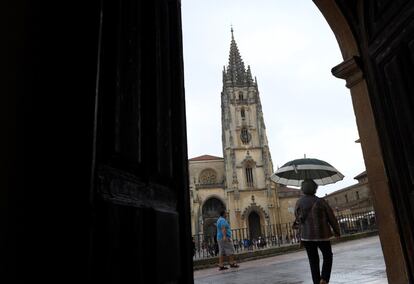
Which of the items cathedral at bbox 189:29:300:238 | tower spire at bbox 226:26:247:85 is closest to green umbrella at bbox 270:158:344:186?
cathedral at bbox 189:29:300:238

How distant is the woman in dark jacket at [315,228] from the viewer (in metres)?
4.55

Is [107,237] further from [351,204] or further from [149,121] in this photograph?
[351,204]

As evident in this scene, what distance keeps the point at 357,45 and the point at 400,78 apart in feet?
4.11

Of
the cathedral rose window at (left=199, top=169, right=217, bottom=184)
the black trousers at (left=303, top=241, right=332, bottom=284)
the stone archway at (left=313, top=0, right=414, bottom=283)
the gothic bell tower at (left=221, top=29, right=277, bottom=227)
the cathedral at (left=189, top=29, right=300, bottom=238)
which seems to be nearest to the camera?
the stone archway at (left=313, top=0, right=414, bottom=283)

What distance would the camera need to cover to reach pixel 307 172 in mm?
7688

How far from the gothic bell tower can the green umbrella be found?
35822 millimetres

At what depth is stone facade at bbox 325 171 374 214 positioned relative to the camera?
41.5 m

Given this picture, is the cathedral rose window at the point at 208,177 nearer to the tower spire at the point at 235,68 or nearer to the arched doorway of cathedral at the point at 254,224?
the arched doorway of cathedral at the point at 254,224

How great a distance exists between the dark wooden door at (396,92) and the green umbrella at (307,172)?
282 centimetres

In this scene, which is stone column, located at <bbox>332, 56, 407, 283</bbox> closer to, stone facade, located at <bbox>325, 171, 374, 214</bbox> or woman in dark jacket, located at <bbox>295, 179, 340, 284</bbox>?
woman in dark jacket, located at <bbox>295, 179, 340, 284</bbox>

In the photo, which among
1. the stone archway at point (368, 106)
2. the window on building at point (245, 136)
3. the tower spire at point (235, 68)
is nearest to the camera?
the stone archway at point (368, 106)

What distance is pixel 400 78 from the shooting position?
3707 millimetres

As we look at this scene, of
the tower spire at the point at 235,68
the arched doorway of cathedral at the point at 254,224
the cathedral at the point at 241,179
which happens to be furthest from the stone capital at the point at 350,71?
the tower spire at the point at 235,68

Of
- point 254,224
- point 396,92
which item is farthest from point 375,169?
point 254,224
